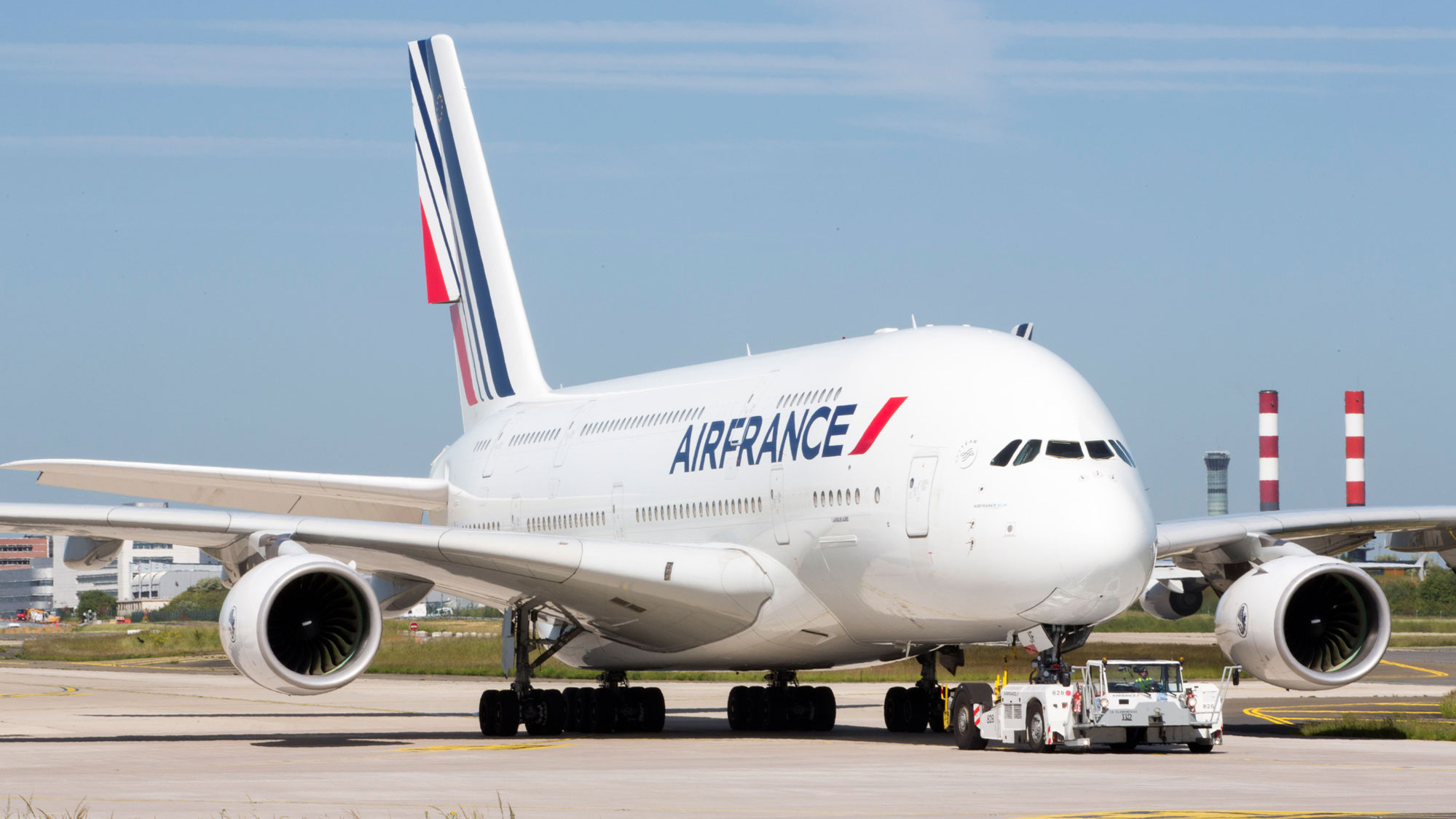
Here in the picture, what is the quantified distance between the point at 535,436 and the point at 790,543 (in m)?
8.03

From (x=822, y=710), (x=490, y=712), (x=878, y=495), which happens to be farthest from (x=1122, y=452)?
(x=490, y=712)

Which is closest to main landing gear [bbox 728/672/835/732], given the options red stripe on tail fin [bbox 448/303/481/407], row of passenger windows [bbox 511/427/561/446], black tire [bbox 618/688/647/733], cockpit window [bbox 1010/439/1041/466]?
black tire [bbox 618/688/647/733]

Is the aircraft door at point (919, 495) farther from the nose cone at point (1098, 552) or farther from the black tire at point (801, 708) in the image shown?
the black tire at point (801, 708)

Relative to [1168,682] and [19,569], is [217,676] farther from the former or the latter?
[19,569]

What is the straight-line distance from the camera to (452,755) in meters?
18.0

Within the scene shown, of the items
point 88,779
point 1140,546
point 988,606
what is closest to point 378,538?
point 88,779

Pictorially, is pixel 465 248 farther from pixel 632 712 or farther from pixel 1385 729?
pixel 1385 729

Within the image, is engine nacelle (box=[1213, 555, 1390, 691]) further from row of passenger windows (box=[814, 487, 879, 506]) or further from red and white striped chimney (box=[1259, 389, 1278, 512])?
red and white striped chimney (box=[1259, 389, 1278, 512])

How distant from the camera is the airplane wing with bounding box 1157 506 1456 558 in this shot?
20297 mm

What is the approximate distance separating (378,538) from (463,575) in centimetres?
150

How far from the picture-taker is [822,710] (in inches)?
896

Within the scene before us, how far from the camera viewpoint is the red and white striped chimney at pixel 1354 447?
83.8m

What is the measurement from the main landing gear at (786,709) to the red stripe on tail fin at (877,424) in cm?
507

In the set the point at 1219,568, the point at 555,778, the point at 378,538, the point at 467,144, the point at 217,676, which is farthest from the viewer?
the point at 217,676
